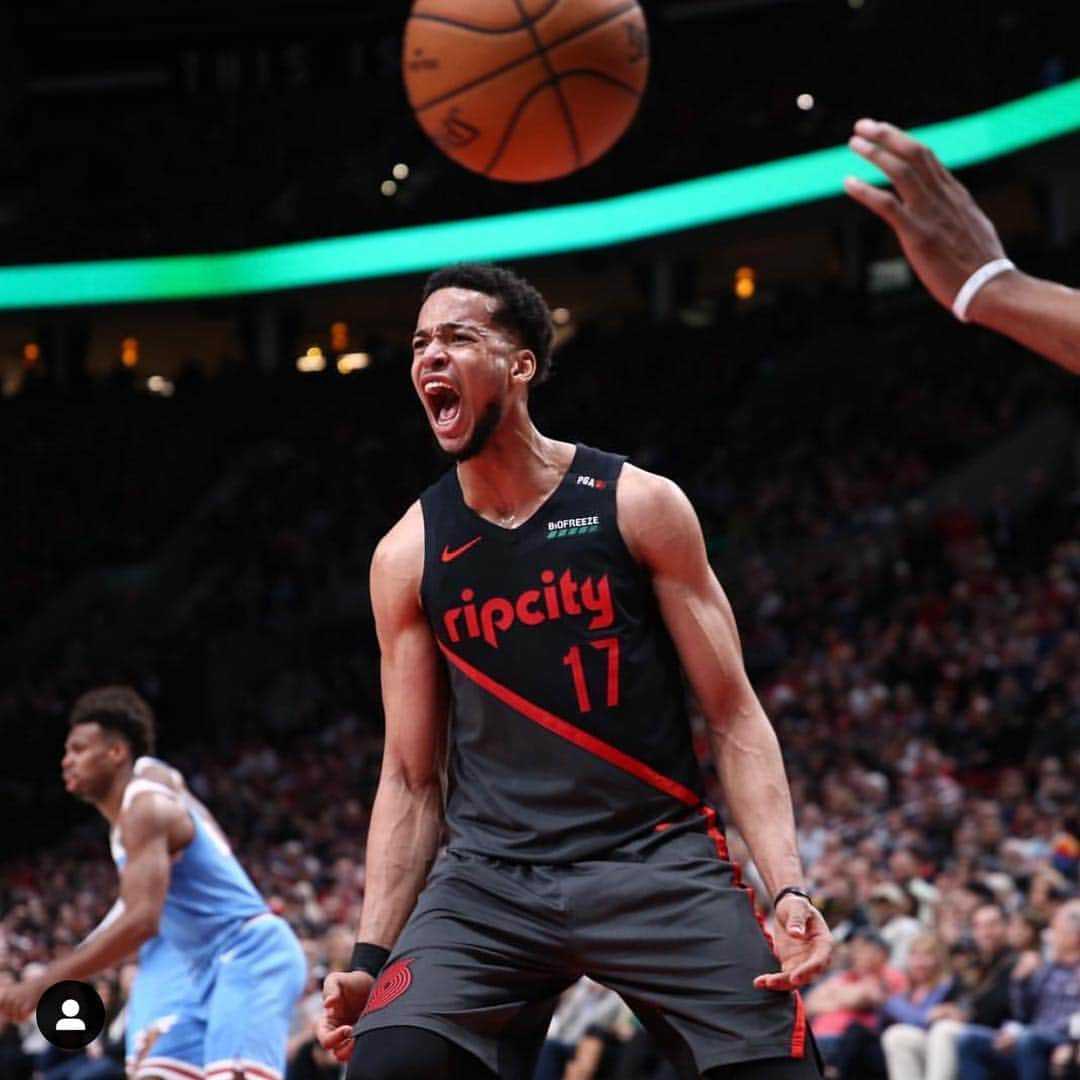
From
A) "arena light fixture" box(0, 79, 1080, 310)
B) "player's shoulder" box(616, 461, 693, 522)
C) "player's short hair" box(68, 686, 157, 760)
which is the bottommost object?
"player's short hair" box(68, 686, 157, 760)

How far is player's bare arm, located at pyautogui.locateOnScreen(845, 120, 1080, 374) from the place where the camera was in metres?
2.37

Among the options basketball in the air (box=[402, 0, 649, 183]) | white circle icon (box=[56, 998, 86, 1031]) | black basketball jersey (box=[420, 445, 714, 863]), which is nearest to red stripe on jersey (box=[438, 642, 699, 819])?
black basketball jersey (box=[420, 445, 714, 863])

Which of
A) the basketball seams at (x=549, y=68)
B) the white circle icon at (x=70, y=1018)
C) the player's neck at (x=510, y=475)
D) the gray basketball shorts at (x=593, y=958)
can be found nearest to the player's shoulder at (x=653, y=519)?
the player's neck at (x=510, y=475)

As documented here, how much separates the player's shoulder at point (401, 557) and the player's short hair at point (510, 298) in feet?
1.32

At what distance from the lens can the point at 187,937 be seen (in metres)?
5.80

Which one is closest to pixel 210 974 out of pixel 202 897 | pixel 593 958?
pixel 202 897

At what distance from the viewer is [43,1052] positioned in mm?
10797

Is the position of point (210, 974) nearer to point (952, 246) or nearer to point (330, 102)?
point (952, 246)

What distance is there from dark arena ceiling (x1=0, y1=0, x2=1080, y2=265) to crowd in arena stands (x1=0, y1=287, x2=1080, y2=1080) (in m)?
2.36

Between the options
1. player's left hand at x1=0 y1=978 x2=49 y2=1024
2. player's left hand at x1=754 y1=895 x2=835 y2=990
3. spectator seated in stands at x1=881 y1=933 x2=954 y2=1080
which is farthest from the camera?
spectator seated in stands at x1=881 y1=933 x2=954 y2=1080

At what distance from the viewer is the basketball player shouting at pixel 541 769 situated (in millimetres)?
3375

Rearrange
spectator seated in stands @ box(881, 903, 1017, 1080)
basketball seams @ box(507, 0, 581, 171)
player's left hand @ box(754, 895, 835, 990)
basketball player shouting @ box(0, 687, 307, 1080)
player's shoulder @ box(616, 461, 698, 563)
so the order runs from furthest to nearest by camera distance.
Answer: spectator seated in stands @ box(881, 903, 1017, 1080) < basketball seams @ box(507, 0, 581, 171) < basketball player shouting @ box(0, 687, 307, 1080) < player's shoulder @ box(616, 461, 698, 563) < player's left hand @ box(754, 895, 835, 990)

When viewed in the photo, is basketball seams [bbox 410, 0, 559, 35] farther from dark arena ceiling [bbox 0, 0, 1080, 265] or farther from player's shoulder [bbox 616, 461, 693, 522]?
dark arena ceiling [bbox 0, 0, 1080, 265]

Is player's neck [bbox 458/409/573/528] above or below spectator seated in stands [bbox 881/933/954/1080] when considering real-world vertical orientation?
above
